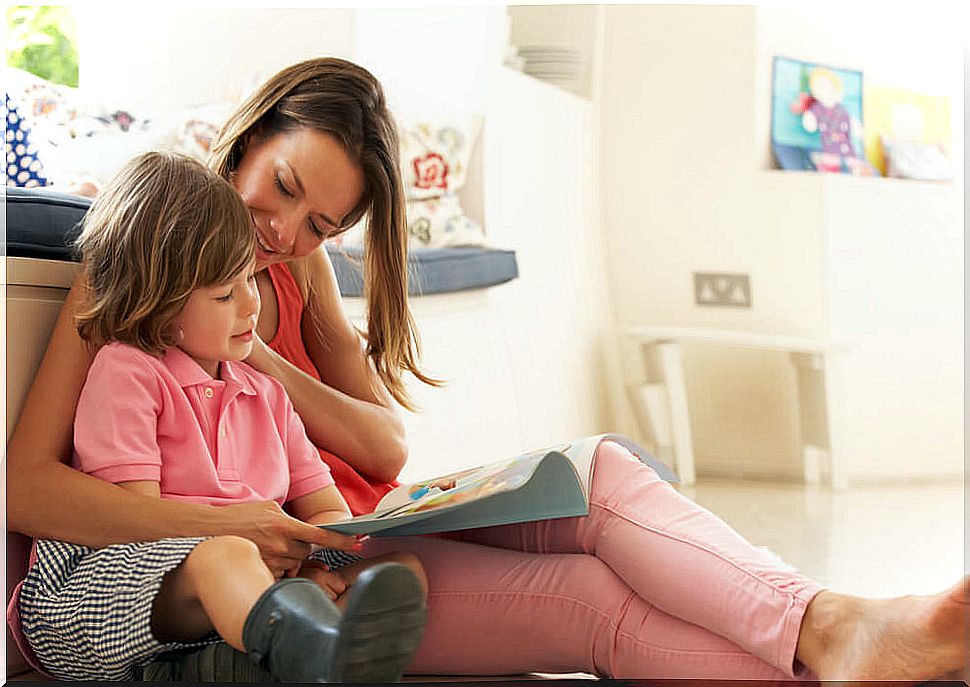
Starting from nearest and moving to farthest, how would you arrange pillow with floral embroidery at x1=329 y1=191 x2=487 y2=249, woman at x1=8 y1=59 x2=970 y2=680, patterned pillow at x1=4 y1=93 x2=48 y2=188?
woman at x1=8 y1=59 x2=970 y2=680
patterned pillow at x1=4 y1=93 x2=48 y2=188
pillow with floral embroidery at x1=329 y1=191 x2=487 y2=249

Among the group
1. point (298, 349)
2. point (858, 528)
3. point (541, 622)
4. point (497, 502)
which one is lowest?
point (858, 528)

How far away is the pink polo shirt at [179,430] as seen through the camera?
2.86ft

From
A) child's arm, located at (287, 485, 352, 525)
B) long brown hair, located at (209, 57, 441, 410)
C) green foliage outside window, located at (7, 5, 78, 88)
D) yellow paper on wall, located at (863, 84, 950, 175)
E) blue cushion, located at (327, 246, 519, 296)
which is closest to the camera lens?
child's arm, located at (287, 485, 352, 525)

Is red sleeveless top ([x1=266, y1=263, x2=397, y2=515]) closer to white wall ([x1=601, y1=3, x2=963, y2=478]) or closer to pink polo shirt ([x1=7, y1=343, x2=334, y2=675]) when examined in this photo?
pink polo shirt ([x1=7, y1=343, x2=334, y2=675])

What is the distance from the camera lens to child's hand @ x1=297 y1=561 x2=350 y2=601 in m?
0.90

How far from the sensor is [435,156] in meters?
2.45

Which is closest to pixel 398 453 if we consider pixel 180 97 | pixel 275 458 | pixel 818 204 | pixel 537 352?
pixel 275 458

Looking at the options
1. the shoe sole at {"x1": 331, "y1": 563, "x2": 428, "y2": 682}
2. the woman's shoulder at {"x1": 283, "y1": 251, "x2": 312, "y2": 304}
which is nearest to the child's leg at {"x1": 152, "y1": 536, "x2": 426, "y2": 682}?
the shoe sole at {"x1": 331, "y1": 563, "x2": 428, "y2": 682}

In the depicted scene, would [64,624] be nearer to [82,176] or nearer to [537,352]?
[82,176]

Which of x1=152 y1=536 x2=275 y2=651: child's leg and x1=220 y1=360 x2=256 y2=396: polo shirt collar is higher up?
x1=220 y1=360 x2=256 y2=396: polo shirt collar

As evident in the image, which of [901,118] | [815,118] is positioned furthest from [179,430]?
[901,118]

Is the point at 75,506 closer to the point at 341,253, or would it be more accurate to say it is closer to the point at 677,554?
the point at 677,554

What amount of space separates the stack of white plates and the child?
74.0 inches

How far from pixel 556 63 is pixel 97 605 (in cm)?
218
